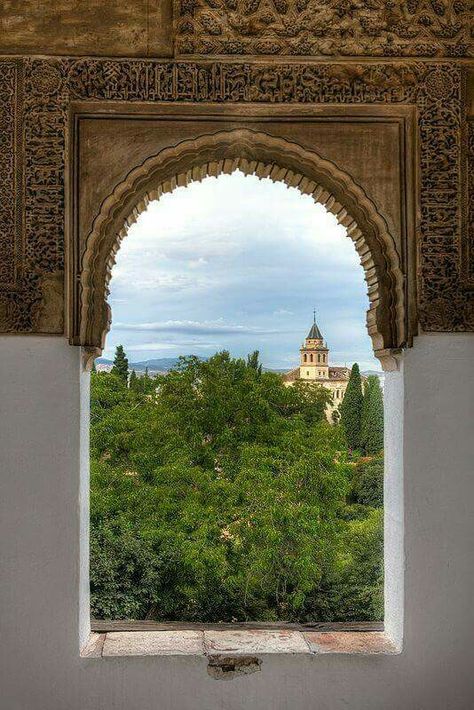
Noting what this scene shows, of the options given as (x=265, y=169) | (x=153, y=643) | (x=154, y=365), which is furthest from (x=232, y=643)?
(x=154, y=365)

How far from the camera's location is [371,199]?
10.4ft

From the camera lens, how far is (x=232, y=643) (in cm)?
317

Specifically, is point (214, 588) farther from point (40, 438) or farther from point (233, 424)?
point (40, 438)

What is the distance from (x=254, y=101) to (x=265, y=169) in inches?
13.2

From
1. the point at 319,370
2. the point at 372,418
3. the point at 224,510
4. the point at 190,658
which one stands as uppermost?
the point at 319,370

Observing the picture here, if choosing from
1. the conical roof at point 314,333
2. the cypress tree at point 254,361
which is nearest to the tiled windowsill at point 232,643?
the cypress tree at point 254,361

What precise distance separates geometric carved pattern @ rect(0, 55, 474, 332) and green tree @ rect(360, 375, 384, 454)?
496 inches

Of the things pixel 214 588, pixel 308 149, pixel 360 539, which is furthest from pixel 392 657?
pixel 360 539

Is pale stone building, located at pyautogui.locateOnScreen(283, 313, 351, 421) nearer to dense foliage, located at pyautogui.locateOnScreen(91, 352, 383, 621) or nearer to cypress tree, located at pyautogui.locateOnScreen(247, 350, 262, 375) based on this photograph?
cypress tree, located at pyautogui.locateOnScreen(247, 350, 262, 375)

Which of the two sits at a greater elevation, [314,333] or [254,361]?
[314,333]

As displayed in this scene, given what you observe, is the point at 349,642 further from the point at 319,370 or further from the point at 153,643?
the point at 319,370

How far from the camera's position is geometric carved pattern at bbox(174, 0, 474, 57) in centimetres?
315

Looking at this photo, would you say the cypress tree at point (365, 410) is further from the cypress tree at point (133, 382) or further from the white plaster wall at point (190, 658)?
the white plaster wall at point (190, 658)

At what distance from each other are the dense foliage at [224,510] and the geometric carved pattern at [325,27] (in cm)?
937
